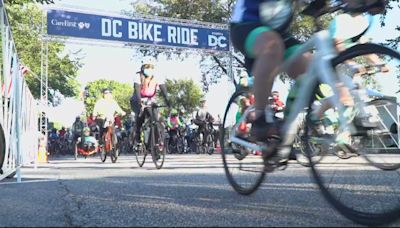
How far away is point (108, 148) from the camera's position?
1282 cm

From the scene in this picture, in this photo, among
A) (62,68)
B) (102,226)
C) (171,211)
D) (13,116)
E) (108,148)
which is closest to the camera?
(102,226)

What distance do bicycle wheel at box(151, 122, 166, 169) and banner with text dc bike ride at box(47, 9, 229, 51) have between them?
12.1 meters

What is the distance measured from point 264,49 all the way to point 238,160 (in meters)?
1.40

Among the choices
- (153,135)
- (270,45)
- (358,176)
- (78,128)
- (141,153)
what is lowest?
(358,176)

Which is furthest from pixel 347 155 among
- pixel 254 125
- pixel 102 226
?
pixel 102 226

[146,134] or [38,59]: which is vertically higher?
[38,59]

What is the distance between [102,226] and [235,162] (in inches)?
73.5

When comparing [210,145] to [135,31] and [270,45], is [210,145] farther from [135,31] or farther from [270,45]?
[270,45]

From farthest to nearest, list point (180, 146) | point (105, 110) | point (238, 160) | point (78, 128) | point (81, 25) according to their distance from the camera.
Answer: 1. point (180, 146)
2. point (81, 25)
3. point (78, 128)
4. point (105, 110)
5. point (238, 160)

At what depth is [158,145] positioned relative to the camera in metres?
9.16

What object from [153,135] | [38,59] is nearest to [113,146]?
[153,135]

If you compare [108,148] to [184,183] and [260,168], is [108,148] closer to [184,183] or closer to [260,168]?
[184,183]

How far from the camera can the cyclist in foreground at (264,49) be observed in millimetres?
3451

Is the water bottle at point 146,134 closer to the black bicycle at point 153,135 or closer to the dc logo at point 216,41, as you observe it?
the black bicycle at point 153,135
